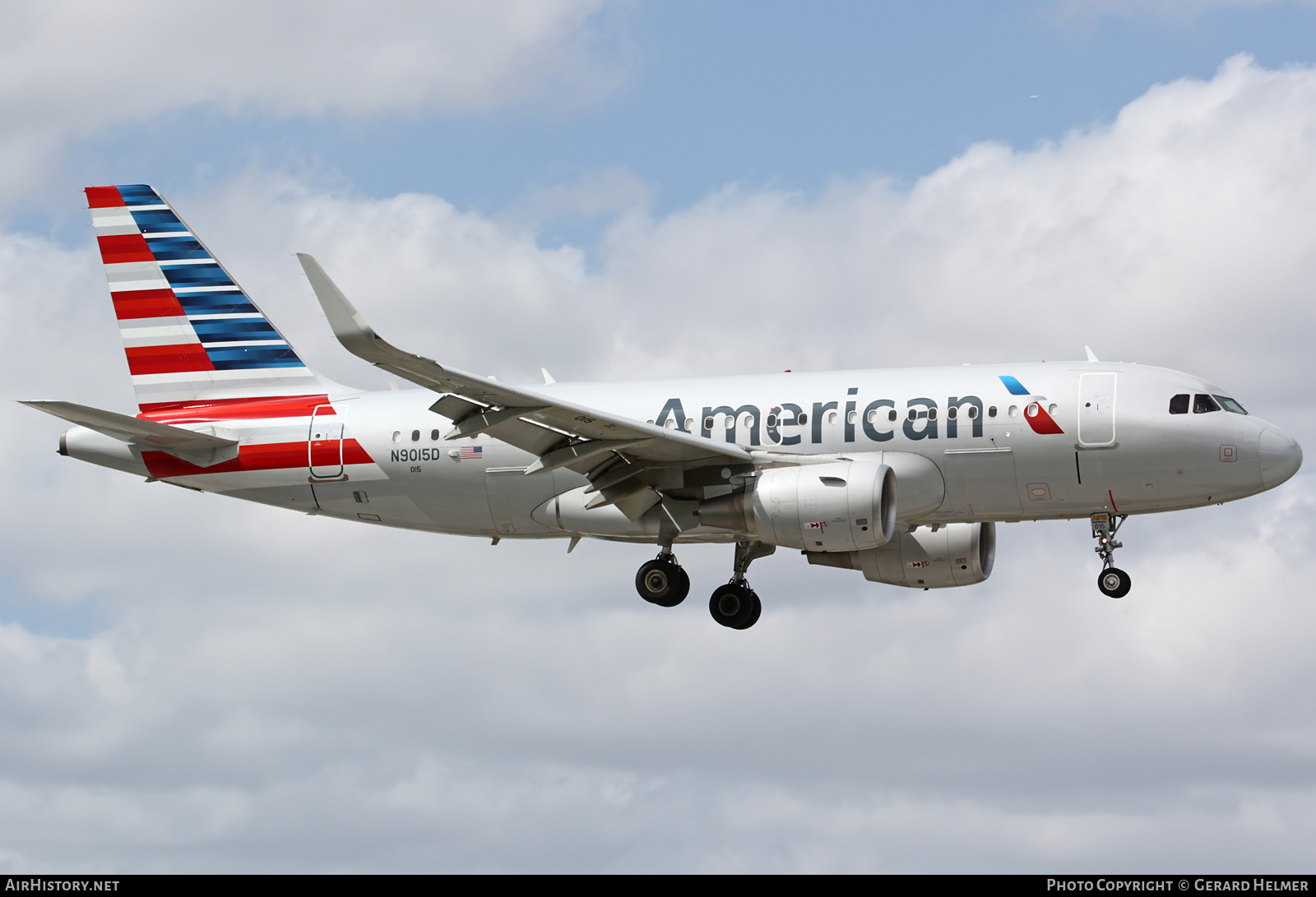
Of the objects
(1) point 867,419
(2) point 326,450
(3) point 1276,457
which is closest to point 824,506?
(1) point 867,419

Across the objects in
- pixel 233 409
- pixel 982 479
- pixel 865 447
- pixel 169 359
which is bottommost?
pixel 982 479

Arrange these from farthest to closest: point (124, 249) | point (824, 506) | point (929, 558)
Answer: point (124, 249)
point (929, 558)
point (824, 506)

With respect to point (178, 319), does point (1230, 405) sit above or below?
below

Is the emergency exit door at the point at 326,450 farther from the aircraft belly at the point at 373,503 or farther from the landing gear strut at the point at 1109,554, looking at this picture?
the landing gear strut at the point at 1109,554

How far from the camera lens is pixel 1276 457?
3034 centimetres

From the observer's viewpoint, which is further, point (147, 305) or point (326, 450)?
point (147, 305)

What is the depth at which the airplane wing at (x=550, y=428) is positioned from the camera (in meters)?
25.4

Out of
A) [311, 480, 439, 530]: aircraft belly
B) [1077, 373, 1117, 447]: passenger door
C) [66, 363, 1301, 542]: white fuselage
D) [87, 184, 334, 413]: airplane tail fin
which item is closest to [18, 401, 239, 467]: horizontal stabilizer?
[66, 363, 1301, 542]: white fuselage

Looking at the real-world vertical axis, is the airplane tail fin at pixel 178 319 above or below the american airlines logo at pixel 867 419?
above

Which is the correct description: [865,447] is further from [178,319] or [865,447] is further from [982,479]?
[178,319]

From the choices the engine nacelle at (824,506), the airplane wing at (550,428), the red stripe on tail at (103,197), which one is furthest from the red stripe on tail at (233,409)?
the engine nacelle at (824,506)

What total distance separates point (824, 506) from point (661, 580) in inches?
170

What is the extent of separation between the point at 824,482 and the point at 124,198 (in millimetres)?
20155

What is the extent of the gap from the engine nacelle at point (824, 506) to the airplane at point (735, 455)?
0.04 metres
